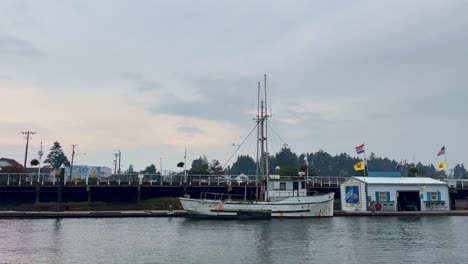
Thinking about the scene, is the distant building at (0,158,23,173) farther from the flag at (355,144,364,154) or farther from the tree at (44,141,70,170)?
the flag at (355,144,364,154)

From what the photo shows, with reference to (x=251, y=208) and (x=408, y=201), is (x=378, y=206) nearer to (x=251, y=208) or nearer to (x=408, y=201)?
(x=408, y=201)

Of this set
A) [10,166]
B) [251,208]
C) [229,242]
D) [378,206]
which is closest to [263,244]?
[229,242]

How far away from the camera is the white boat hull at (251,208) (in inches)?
1896

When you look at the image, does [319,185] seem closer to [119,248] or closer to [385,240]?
[385,240]

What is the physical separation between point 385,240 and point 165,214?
26671mm

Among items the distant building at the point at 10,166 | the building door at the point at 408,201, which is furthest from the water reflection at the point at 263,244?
the distant building at the point at 10,166

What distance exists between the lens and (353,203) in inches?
2227

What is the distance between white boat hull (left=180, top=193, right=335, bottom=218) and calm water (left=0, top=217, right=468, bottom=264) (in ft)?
12.4

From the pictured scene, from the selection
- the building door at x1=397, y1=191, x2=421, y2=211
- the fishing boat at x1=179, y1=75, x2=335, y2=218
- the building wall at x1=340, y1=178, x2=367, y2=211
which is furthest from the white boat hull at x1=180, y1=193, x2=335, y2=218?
the building door at x1=397, y1=191, x2=421, y2=211

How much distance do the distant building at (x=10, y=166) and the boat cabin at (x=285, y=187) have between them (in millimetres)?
62257

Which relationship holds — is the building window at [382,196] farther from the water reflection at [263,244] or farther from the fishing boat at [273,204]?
the water reflection at [263,244]

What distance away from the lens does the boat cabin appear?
50.4 metres

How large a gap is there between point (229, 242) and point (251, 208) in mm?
17328

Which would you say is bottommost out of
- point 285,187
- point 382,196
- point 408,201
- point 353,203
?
point 353,203
